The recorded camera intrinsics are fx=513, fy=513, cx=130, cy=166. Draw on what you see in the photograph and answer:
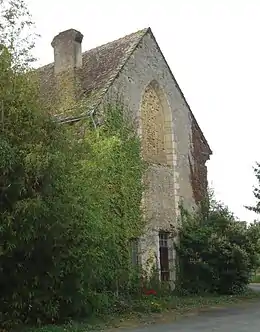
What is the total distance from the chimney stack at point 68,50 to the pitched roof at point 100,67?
0.40m

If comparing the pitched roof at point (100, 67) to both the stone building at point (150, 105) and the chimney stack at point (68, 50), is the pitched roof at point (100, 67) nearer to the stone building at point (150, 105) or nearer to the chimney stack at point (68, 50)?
the stone building at point (150, 105)

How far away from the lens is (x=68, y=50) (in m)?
20.9

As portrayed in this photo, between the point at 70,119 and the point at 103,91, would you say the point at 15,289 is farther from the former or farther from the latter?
the point at 103,91

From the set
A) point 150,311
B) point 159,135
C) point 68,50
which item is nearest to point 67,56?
point 68,50

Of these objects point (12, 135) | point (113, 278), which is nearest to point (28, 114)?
point (12, 135)

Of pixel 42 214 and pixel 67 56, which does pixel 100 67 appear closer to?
pixel 67 56

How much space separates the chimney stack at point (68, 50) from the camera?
20750 millimetres

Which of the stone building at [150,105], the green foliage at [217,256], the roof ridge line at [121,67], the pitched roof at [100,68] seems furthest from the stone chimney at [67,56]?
the green foliage at [217,256]

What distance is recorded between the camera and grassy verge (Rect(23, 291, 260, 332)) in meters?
12.2

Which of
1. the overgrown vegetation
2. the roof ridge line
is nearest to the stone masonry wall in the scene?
the roof ridge line

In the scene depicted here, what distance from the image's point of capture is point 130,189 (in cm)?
1786

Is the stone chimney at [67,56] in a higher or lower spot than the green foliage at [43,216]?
higher

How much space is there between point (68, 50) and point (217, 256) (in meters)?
10.3

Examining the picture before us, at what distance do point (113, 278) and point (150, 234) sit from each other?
13.7 feet
